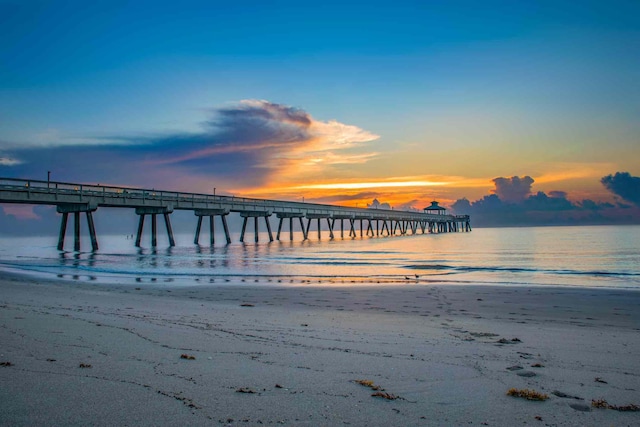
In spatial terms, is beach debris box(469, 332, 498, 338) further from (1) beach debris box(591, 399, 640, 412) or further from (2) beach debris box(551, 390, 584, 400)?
(1) beach debris box(591, 399, 640, 412)

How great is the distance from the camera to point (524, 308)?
11844 millimetres

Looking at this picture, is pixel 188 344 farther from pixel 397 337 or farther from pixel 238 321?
pixel 397 337

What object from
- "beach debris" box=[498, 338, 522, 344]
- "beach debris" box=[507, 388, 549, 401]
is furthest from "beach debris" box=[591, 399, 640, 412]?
"beach debris" box=[498, 338, 522, 344]

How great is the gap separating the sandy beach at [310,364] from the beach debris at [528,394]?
0.08 metres

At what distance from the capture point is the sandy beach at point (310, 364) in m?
4.26

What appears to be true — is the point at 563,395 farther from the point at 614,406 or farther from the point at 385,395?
the point at 385,395

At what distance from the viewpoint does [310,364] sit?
5859mm

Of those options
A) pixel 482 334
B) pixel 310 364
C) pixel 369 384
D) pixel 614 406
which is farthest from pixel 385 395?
pixel 482 334

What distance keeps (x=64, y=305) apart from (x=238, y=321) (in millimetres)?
5039

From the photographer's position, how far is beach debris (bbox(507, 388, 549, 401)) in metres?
4.75

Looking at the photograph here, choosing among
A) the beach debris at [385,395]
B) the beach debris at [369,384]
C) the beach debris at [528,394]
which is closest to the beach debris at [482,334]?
the beach debris at [528,394]

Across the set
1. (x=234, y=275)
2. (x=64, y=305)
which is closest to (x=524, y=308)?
(x=64, y=305)

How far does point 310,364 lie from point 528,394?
2.66m

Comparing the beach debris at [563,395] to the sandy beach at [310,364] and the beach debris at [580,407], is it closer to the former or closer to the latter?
the sandy beach at [310,364]
